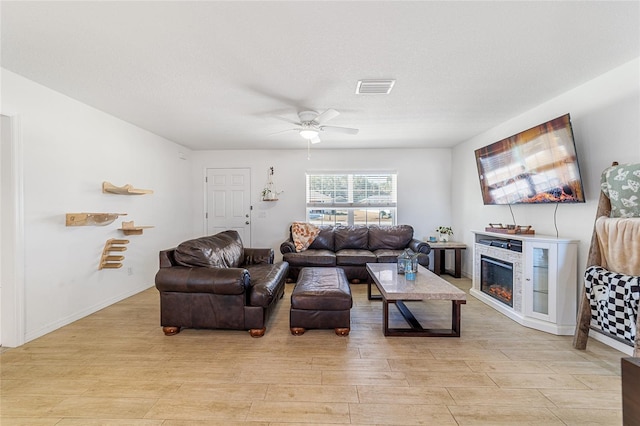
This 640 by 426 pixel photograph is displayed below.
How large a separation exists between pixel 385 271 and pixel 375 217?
7.75ft

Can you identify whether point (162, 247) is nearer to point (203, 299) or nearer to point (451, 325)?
point (203, 299)

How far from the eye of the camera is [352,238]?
199 inches

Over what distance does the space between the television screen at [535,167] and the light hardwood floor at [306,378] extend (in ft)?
4.86

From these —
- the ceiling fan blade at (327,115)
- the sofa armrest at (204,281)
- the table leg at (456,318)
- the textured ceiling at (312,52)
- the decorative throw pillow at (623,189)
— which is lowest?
the table leg at (456,318)

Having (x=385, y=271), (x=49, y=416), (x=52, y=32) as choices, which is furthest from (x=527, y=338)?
(x=52, y=32)

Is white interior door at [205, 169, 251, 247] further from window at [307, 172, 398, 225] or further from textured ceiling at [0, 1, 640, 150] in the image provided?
textured ceiling at [0, 1, 640, 150]

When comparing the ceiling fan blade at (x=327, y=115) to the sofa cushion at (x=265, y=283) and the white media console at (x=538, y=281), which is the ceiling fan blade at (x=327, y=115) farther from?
the white media console at (x=538, y=281)

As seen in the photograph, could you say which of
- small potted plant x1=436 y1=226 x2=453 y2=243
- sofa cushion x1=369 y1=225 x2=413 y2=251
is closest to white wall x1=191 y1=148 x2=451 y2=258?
small potted plant x1=436 y1=226 x2=453 y2=243

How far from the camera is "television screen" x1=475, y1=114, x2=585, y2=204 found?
2.59 m

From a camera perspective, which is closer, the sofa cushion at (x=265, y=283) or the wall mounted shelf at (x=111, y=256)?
the sofa cushion at (x=265, y=283)

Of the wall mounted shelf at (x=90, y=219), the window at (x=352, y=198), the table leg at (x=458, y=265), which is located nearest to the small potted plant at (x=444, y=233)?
the table leg at (x=458, y=265)

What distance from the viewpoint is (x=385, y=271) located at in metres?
3.25

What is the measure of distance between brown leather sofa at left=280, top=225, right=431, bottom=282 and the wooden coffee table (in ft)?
4.66

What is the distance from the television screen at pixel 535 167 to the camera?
259cm
